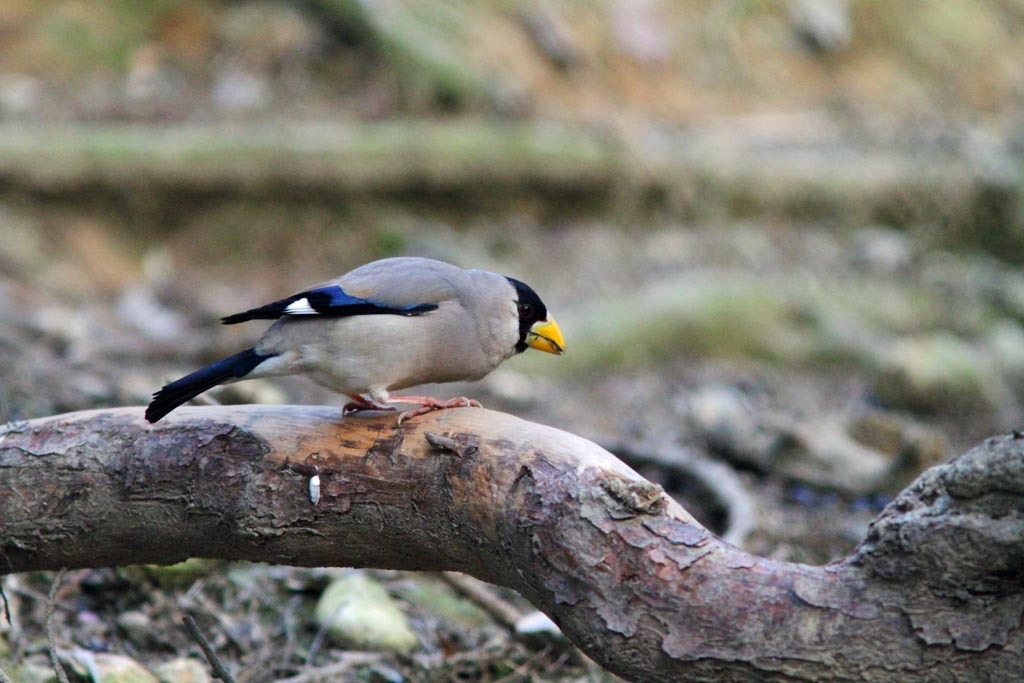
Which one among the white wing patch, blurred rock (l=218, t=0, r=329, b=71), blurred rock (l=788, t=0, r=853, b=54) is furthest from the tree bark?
blurred rock (l=788, t=0, r=853, b=54)

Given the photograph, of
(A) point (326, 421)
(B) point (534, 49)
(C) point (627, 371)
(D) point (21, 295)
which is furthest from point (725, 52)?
(A) point (326, 421)

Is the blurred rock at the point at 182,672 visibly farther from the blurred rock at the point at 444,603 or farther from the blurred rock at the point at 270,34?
the blurred rock at the point at 270,34

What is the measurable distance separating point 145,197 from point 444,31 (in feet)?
10.9

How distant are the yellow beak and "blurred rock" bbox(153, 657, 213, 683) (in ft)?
4.98

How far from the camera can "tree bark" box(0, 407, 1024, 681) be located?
7.93ft

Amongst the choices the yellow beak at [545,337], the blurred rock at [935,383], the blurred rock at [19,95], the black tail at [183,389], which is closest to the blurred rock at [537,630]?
the yellow beak at [545,337]

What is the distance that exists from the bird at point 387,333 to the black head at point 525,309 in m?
0.03

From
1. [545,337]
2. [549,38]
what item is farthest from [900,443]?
[549,38]

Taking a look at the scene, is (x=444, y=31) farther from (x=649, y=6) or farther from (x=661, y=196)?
(x=649, y=6)

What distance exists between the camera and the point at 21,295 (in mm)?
7574

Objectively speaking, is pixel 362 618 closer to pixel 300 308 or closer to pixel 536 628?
pixel 536 628

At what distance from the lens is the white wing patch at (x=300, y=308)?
349 centimetres

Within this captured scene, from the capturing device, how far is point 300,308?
11.5 ft

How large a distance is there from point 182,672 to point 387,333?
1.31 metres
